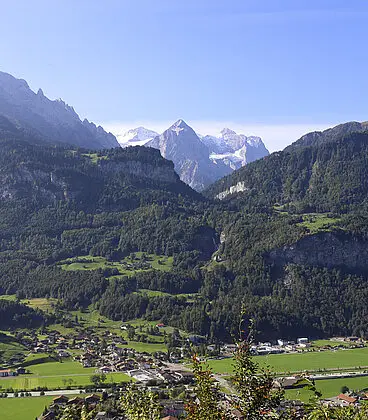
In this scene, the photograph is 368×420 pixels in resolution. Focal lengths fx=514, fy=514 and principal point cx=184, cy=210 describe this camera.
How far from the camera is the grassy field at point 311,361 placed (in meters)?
118

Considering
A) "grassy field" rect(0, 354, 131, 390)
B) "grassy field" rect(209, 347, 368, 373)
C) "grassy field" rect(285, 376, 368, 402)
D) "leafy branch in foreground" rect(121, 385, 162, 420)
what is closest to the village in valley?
"grassy field" rect(0, 354, 131, 390)

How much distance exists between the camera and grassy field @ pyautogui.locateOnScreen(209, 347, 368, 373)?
386ft

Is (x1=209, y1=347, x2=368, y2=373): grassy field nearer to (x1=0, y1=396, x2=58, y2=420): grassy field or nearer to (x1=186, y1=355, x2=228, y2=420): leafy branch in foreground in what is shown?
(x1=0, y1=396, x2=58, y2=420): grassy field

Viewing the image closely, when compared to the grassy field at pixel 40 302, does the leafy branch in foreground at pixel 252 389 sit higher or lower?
higher

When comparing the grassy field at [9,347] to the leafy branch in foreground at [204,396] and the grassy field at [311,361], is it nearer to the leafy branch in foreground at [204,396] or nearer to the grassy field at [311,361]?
the grassy field at [311,361]

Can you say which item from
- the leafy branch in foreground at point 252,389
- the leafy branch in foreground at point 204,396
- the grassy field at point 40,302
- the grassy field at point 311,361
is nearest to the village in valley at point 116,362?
the grassy field at point 311,361

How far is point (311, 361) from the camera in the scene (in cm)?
12706

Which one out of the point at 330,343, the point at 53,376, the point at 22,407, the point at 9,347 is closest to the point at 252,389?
the point at 22,407

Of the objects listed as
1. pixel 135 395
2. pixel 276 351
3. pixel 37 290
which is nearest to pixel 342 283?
pixel 276 351

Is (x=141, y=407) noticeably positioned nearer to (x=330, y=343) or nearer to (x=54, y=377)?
(x=54, y=377)

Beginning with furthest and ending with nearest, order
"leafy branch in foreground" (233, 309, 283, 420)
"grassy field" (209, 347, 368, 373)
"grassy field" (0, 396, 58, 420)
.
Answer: "grassy field" (209, 347, 368, 373)
"grassy field" (0, 396, 58, 420)
"leafy branch in foreground" (233, 309, 283, 420)

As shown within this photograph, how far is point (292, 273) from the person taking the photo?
194m

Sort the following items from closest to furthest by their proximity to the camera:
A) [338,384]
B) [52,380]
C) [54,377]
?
[338,384]
[52,380]
[54,377]

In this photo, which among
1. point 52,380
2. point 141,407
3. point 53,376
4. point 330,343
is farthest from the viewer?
point 330,343
